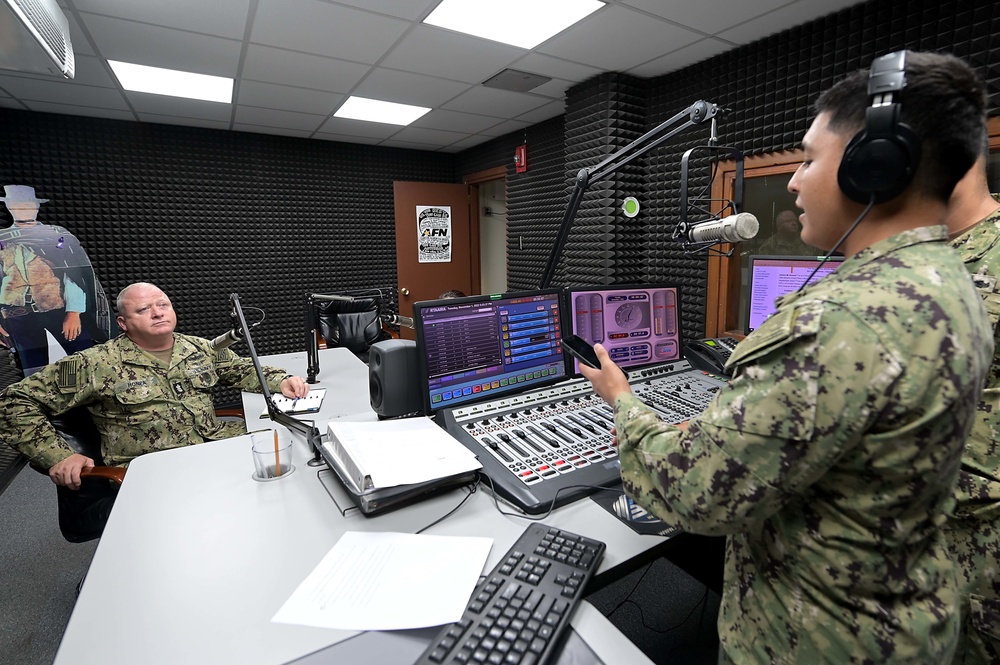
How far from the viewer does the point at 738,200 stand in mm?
1352

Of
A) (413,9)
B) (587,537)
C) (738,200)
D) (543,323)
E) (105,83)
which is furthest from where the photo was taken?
(105,83)

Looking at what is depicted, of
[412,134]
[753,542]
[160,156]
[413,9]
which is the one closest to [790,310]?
[753,542]

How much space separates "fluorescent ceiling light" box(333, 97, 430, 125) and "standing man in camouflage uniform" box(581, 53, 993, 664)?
135 inches

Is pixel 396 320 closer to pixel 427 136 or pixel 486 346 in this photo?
pixel 486 346

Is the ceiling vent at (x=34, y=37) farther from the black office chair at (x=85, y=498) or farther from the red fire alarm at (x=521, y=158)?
the red fire alarm at (x=521, y=158)

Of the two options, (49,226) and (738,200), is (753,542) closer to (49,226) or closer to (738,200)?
(738,200)

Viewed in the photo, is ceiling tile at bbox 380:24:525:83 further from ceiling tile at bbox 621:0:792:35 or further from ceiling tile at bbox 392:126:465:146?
ceiling tile at bbox 392:126:465:146

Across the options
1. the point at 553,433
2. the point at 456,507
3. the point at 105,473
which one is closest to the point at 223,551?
the point at 456,507

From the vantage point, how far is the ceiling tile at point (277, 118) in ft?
11.9

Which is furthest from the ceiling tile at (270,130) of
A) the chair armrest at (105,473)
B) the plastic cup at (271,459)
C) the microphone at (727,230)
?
the microphone at (727,230)

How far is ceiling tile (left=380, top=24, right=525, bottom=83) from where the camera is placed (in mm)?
2443

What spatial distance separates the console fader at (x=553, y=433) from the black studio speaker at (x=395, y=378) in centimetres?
14

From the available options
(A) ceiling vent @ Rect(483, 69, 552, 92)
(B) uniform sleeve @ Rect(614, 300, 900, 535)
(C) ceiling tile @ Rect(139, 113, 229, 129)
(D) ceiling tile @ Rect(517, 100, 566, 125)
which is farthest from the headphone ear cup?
(C) ceiling tile @ Rect(139, 113, 229, 129)

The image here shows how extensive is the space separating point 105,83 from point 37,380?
2.31 meters
